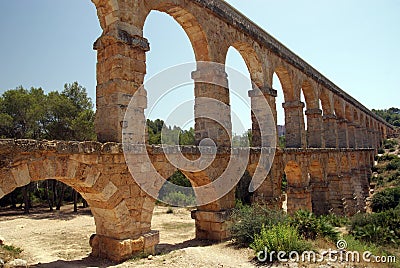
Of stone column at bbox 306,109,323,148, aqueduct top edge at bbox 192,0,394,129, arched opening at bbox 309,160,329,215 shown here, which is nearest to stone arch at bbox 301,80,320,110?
stone column at bbox 306,109,323,148

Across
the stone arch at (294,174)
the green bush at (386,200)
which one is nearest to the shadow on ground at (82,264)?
the stone arch at (294,174)

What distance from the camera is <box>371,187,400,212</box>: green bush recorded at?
17913 millimetres

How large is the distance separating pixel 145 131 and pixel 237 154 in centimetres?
326

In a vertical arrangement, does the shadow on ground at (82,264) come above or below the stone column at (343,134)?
below

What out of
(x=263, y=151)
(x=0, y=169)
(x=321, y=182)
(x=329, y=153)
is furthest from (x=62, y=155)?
(x=329, y=153)

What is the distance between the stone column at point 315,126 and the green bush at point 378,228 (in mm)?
5935

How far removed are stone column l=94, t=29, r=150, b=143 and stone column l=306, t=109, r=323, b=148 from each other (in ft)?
35.0

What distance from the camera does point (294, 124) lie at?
1275cm

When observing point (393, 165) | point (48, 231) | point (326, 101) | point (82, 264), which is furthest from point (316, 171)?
point (393, 165)

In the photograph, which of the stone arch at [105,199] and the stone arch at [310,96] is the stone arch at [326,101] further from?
the stone arch at [105,199]

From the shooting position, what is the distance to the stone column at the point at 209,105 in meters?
8.36

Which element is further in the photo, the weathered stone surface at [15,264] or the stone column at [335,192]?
the stone column at [335,192]

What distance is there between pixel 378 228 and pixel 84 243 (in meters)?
7.86

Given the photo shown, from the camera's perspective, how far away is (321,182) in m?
13.8
